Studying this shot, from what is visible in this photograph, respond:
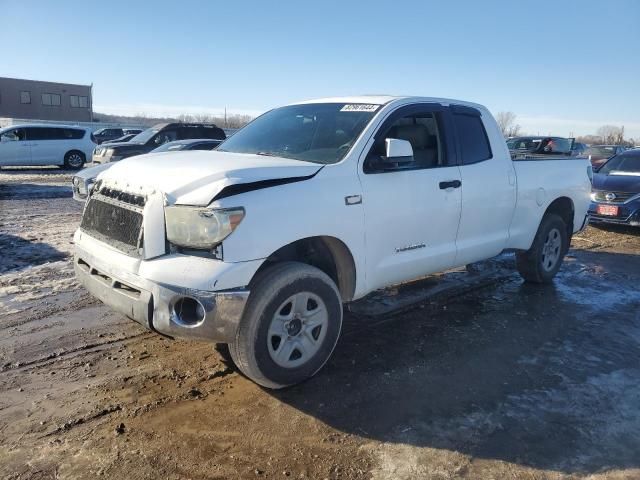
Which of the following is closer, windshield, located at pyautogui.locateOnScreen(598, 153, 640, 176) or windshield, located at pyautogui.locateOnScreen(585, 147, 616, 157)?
windshield, located at pyautogui.locateOnScreen(598, 153, 640, 176)

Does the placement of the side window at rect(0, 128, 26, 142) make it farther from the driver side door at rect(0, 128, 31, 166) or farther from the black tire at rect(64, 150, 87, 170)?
the black tire at rect(64, 150, 87, 170)

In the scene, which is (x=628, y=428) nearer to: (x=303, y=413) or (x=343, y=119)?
(x=303, y=413)

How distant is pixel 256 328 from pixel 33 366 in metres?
1.85

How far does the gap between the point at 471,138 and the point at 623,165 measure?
26.4ft

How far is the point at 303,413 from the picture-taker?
3312 mm

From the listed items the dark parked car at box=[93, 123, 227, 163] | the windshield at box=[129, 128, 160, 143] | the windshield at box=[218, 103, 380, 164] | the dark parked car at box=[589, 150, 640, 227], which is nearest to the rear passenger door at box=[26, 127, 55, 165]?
the dark parked car at box=[93, 123, 227, 163]

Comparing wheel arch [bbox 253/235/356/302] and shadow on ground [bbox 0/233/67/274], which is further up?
wheel arch [bbox 253/235/356/302]

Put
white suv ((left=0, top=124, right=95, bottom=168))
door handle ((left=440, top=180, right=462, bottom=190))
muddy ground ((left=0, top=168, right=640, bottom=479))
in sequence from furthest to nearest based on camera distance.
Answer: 1. white suv ((left=0, top=124, right=95, bottom=168))
2. door handle ((left=440, top=180, right=462, bottom=190))
3. muddy ground ((left=0, top=168, right=640, bottom=479))

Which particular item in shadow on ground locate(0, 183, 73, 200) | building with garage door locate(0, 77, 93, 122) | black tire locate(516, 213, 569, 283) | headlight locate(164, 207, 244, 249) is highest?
building with garage door locate(0, 77, 93, 122)

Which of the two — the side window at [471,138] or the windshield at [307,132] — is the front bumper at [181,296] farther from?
the side window at [471,138]

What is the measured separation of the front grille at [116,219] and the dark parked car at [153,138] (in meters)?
10.9

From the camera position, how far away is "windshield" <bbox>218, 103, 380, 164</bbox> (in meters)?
4.03

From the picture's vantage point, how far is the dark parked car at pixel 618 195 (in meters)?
9.91

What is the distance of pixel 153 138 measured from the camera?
15.0 m
